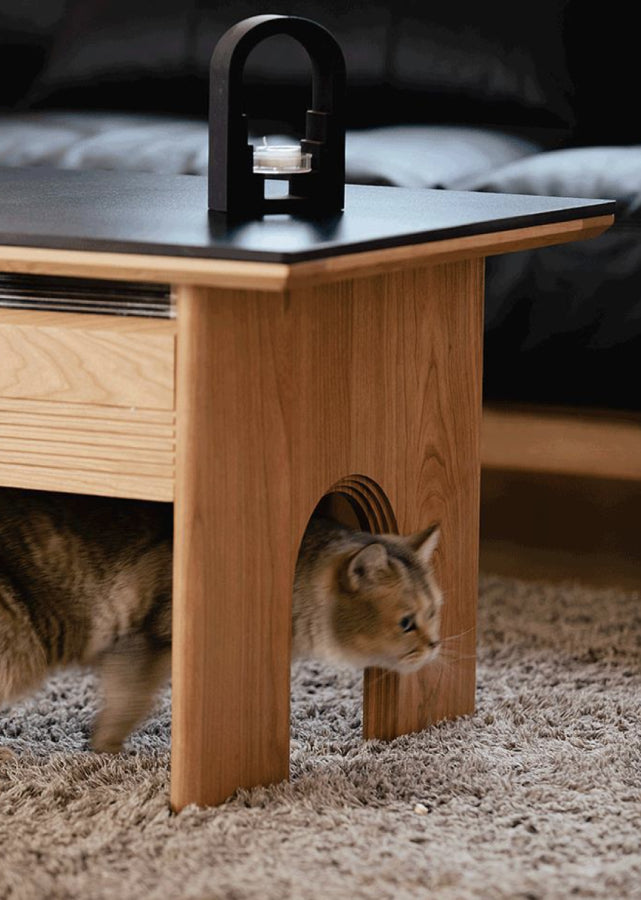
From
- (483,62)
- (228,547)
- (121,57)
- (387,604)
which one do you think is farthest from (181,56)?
(228,547)

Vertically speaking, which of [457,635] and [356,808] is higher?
[457,635]

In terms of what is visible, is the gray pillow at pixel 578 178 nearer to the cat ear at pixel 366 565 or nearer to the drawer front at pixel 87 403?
→ the cat ear at pixel 366 565

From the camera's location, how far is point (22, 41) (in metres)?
3.04

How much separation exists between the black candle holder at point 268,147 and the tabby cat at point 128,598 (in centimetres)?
32

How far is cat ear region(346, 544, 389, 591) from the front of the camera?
150 cm

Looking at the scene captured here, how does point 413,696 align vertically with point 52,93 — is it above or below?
below

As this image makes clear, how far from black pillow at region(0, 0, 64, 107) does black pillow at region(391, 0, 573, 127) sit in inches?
29.0

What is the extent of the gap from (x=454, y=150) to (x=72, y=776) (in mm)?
1340

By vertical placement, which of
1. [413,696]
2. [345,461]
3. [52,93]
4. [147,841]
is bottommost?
[147,841]

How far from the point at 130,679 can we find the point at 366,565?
0.26 m

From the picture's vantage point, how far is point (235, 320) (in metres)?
1.30

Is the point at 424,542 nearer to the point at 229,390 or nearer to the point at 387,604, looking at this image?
the point at 387,604

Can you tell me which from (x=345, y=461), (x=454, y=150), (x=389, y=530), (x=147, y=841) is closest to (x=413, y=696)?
(x=389, y=530)

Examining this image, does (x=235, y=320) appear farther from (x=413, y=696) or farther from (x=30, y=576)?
(x=413, y=696)
